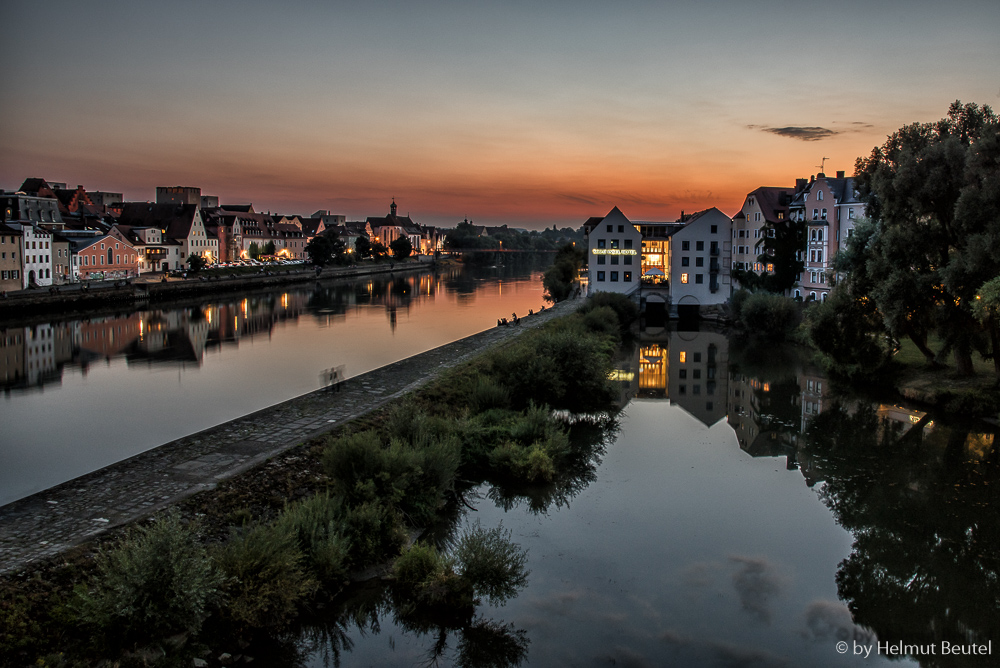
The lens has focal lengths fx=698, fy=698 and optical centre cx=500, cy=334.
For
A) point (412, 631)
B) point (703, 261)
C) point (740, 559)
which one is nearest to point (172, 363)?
point (412, 631)

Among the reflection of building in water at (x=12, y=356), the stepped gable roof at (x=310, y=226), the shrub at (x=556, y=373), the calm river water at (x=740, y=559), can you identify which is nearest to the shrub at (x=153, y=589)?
the calm river water at (x=740, y=559)

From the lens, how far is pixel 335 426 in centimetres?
1360

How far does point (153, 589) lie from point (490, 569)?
13.5 feet

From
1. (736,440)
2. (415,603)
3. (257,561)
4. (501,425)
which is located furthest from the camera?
(736,440)

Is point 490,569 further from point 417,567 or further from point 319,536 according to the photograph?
→ point 319,536

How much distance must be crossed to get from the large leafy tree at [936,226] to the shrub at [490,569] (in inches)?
542

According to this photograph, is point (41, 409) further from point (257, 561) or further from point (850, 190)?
point (850, 190)

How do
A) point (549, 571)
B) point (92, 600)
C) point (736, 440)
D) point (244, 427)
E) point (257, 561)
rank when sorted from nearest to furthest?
point (92, 600), point (257, 561), point (549, 571), point (244, 427), point (736, 440)

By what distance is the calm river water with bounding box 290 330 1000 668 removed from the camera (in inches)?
325

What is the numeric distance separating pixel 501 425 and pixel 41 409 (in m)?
14.8

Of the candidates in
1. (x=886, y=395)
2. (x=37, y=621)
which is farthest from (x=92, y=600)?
(x=886, y=395)

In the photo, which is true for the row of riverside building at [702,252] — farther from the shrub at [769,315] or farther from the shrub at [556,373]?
the shrub at [556,373]

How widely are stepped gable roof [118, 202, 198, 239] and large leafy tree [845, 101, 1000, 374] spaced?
235 feet

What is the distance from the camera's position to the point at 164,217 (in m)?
77.5
